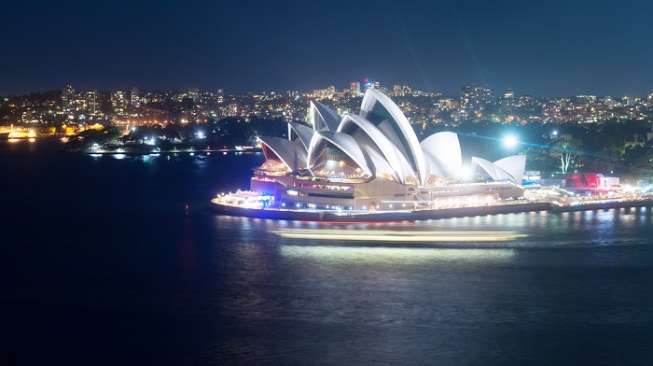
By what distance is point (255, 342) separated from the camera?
10406mm

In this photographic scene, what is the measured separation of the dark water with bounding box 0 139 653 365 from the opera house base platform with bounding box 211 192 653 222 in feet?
2.16

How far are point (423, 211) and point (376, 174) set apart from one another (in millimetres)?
1591

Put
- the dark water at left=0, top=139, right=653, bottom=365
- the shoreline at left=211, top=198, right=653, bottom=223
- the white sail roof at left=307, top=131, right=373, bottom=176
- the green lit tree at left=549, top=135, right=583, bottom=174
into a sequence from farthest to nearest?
the green lit tree at left=549, top=135, right=583, bottom=174, the white sail roof at left=307, top=131, right=373, bottom=176, the shoreline at left=211, top=198, right=653, bottom=223, the dark water at left=0, top=139, right=653, bottom=365

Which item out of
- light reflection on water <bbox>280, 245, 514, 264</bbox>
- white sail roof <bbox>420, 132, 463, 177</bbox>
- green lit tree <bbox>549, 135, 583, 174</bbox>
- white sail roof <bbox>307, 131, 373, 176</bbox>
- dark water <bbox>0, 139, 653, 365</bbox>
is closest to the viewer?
dark water <bbox>0, 139, 653, 365</bbox>

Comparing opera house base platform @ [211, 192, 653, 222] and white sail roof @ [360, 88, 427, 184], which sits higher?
white sail roof @ [360, 88, 427, 184]

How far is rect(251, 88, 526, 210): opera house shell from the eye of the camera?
2116 centimetres

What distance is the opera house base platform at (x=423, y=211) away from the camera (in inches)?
798

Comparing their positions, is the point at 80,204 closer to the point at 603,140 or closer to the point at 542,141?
the point at 603,140

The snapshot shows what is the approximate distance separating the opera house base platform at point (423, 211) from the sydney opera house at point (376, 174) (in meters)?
0.38

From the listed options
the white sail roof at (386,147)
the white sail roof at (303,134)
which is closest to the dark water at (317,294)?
the white sail roof at (386,147)

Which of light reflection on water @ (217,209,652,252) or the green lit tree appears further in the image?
the green lit tree

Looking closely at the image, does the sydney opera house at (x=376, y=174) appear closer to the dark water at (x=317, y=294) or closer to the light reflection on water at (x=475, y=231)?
the light reflection on water at (x=475, y=231)

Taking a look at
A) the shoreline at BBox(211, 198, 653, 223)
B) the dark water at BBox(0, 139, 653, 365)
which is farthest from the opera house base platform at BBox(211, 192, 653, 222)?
the dark water at BBox(0, 139, 653, 365)

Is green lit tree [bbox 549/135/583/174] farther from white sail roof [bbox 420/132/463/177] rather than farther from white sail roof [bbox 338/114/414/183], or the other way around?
white sail roof [bbox 338/114/414/183]
